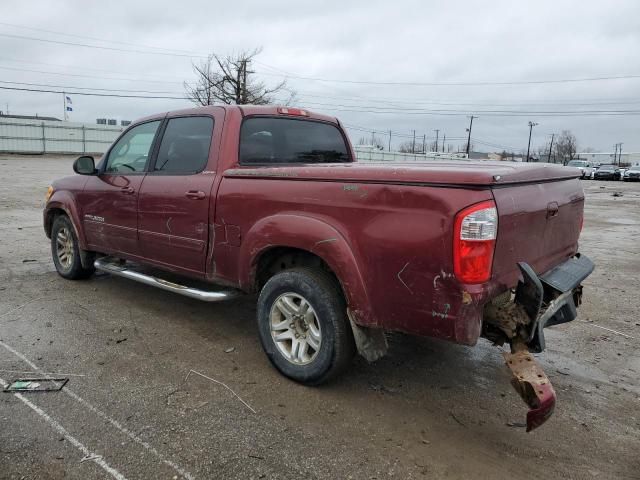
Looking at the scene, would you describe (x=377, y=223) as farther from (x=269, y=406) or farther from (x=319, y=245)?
(x=269, y=406)

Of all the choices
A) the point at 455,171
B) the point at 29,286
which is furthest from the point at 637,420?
the point at 29,286

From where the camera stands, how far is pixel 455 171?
8.86ft

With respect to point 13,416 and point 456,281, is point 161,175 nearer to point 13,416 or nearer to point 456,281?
point 13,416

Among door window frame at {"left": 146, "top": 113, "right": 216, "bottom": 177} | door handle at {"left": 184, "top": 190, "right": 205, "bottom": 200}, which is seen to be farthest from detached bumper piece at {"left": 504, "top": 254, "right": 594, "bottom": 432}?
door window frame at {"left": 146, "top": 113, "right": 216, "bottom": 177}

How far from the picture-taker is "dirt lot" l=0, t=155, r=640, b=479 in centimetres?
271

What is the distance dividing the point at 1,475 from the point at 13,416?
0.61 metres

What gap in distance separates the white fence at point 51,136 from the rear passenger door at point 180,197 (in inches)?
1418

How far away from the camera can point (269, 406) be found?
3279 mm

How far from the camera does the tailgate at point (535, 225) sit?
110 inches

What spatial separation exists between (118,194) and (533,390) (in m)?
4.06

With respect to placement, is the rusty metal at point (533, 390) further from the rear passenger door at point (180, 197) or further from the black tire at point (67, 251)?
the black tire at point (67, 251)

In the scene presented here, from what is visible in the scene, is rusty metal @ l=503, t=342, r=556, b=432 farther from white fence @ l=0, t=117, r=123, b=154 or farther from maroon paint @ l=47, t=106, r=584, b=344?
white fence @ l=0, t=117, r=123, b=154

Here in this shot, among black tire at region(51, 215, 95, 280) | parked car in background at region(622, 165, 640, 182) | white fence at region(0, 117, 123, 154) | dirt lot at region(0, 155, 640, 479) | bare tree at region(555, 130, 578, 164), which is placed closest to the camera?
dirt lot at region(0, 155, 640, 479)

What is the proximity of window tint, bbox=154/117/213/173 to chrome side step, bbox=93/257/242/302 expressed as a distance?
99cm
